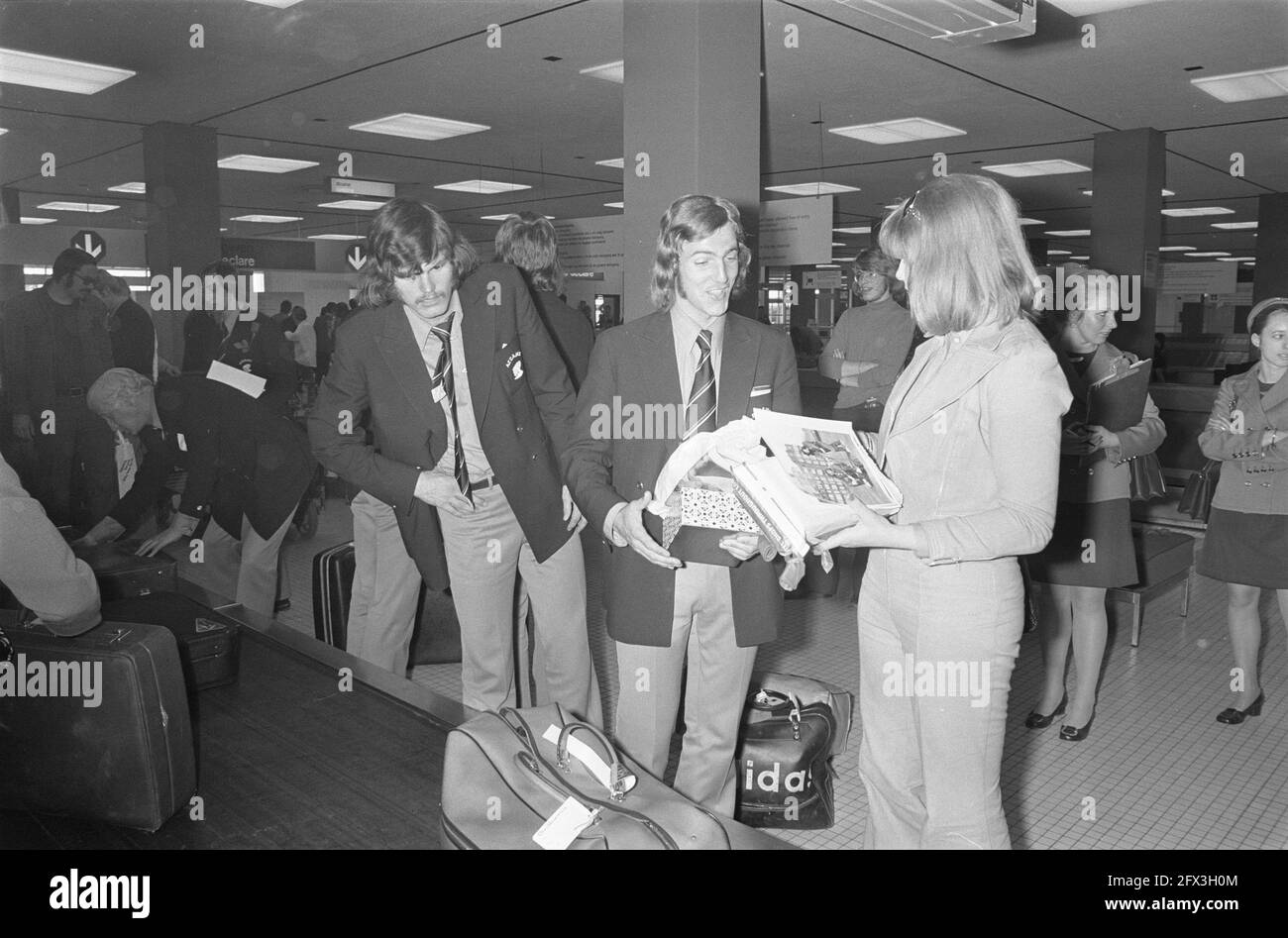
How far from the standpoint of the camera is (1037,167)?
10852 mm

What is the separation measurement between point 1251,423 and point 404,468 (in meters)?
2.97

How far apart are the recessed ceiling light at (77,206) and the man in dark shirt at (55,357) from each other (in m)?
10.6

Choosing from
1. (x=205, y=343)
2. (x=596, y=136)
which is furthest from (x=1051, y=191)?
(x=205, y=343)

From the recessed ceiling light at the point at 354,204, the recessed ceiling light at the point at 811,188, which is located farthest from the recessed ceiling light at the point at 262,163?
the recessed ceiling light at the point at 811,188

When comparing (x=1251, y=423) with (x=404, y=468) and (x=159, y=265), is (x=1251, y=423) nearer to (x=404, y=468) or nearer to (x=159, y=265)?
(x=404, y=468)

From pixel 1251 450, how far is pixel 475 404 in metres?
2.76

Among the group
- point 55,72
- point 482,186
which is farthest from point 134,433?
point 482,186

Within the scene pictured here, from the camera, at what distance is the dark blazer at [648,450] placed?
2092 millimetres

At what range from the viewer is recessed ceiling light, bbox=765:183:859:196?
12359mm

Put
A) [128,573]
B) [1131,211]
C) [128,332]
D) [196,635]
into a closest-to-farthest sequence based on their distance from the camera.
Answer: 1. [196,635]
2. [128,573]
3. [128,332]
4. [1131,211]

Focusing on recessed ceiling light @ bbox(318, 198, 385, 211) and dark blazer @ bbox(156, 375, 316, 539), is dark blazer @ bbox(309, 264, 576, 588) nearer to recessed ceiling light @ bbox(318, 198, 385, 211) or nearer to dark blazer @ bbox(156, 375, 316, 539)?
dark blazer @ bbox(156, 375, 316, 539)

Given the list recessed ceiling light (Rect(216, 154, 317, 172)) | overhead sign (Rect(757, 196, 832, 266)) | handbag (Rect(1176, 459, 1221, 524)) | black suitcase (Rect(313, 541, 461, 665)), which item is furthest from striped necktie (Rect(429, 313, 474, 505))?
recessed ceiling light (Rect(216, 154, 317, 172))

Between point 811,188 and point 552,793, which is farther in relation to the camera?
point 811,188

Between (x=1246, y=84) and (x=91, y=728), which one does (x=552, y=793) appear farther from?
(x=1246, y=84)
